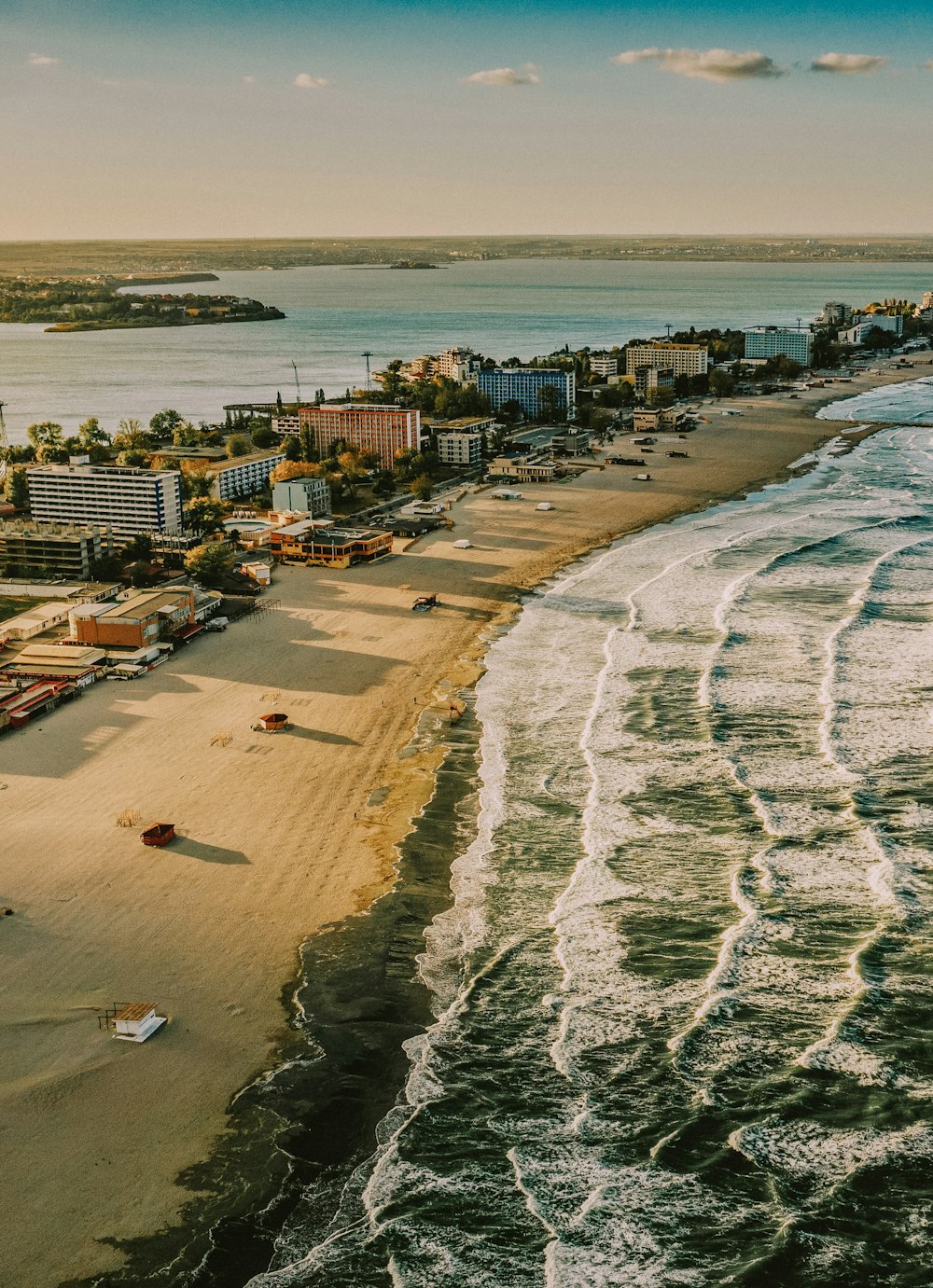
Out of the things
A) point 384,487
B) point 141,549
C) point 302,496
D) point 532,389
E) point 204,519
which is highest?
point 532,389

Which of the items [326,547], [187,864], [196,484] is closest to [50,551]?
[326,547]

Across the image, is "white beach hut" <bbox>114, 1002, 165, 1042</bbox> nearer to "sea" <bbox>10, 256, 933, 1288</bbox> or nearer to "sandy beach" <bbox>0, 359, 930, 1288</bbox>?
"sandy beach" <bbox>0, 359, 930, 1288</bbox>

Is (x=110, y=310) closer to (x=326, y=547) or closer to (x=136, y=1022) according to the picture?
(x=326, y=547)

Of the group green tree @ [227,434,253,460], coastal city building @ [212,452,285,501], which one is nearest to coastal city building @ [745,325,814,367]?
green tree @ [227,434,253,460]

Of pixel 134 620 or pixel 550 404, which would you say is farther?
pixel 550 404

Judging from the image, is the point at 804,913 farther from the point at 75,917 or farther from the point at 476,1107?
the point at 75,917
